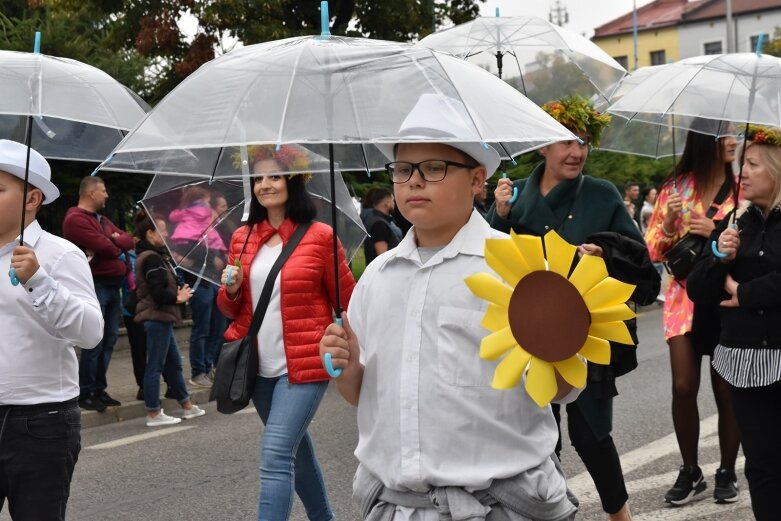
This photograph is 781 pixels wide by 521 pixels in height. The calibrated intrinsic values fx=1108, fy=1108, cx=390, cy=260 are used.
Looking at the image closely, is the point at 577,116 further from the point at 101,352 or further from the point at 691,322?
the point at 101,352

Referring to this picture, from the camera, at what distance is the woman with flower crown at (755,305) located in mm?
4441

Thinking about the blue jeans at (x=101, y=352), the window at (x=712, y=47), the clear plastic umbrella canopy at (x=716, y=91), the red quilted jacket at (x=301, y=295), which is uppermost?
the clear plastic umbrella canopy at (x=716, y=91)

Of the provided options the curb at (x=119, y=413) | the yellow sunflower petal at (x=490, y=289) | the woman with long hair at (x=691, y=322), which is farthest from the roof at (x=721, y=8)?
the yellow sunflower petal at (x=490, y=289)

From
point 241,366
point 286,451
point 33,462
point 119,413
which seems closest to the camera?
point 33,462

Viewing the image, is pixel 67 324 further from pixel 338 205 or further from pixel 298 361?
pixel 338 205

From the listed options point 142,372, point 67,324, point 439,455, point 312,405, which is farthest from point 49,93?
point 142,372

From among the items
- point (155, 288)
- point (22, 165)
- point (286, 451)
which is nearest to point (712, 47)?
point (155, 288)

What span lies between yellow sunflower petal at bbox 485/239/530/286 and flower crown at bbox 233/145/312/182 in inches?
81.5

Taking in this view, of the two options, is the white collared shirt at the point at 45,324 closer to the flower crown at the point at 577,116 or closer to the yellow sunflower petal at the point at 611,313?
the yellow sunflower petal at the point at 611,313

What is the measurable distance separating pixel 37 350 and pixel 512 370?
1878mm

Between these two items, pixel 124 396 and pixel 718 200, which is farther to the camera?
pixel 124 396

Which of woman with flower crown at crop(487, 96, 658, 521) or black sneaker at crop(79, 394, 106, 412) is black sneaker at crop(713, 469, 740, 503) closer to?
woman with flower crown at crop(487, 96, 658, 521)

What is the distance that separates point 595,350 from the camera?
8.79 feet

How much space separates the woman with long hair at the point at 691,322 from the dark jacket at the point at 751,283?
0.88m
